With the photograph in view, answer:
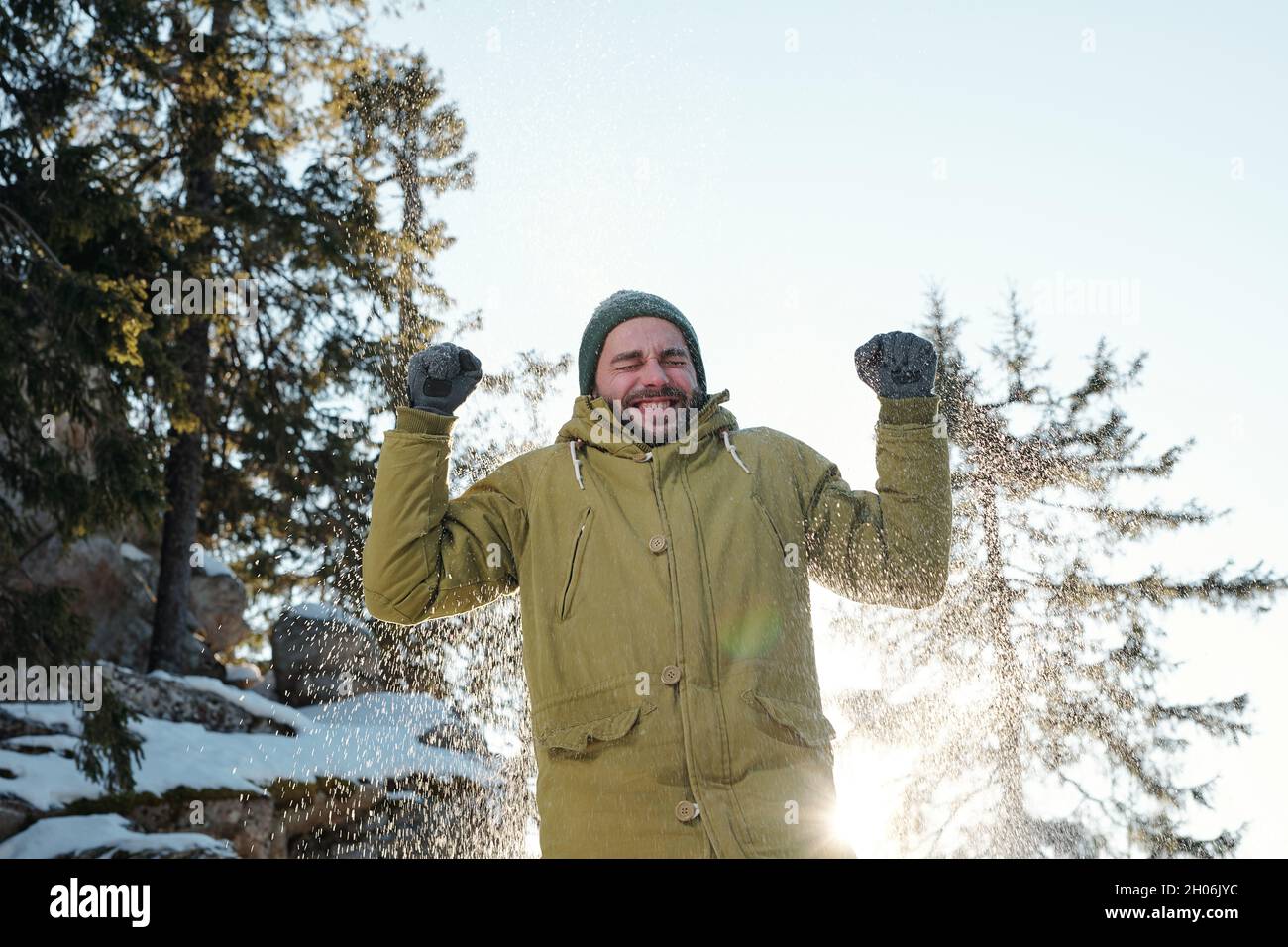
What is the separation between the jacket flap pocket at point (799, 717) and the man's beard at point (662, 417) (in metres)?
0.80

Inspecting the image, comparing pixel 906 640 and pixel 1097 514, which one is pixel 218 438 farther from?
pixel 1097 514

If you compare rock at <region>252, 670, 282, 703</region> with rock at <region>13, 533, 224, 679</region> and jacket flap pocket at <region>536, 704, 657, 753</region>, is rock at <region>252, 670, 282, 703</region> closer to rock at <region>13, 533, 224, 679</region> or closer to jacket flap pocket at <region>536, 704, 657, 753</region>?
rock at <region>13, 533, 224, 679</region>

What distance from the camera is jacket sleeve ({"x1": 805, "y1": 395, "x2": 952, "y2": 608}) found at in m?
3.14

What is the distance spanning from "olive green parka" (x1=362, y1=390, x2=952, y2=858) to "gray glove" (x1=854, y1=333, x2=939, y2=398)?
0.15 ft

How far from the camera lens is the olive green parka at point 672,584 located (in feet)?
9.04

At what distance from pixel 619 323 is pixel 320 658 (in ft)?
45.2

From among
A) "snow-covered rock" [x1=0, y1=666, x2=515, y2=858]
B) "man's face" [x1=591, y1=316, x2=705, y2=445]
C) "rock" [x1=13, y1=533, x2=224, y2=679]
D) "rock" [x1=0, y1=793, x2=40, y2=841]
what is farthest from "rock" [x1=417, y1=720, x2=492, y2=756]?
"man's face" [x1=591, y1=316, x2=705, y2=445]

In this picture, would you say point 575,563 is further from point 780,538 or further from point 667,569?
point 780,538

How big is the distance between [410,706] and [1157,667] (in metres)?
10.1

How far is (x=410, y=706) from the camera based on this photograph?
14.5 metres

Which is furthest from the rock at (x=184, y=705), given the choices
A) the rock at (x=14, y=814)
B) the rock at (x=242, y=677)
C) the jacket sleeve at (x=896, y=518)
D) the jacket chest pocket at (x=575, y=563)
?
the jacket sleeve at (x=896, y=518)

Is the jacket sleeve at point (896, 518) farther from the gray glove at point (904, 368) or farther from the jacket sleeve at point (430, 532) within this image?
the jacket sleeve at point (430, 532)

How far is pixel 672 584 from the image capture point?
9.57 ft
